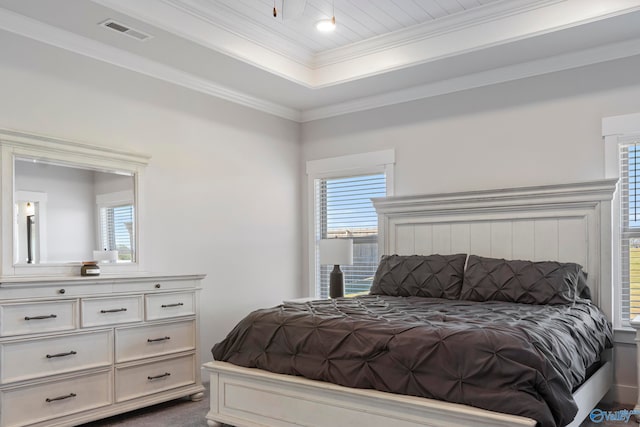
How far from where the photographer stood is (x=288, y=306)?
128 inches

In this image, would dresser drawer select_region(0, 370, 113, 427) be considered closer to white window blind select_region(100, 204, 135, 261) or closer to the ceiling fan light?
white window blind select_region(100, 204, 135, 261)

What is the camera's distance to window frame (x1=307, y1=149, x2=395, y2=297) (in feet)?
15.8

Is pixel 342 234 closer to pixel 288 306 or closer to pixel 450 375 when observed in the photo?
pixel 288 306

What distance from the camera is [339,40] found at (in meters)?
4.36

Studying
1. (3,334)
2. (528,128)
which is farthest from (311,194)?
(3,334)

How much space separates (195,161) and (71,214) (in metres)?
1.16

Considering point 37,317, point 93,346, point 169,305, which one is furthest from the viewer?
point 169,305

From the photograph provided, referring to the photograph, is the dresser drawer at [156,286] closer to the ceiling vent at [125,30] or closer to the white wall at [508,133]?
the ceiling vent at [125,30]

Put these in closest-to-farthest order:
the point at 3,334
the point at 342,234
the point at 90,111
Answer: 1. the point at 3,334
2. the point at 90,111
3. the point at 342,234

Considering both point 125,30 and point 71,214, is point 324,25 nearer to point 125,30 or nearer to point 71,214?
point 125,30

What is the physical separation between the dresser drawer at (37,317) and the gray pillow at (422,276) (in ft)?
7.07

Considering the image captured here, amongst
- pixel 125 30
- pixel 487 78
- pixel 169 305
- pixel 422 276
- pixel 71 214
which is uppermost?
pixel 125 30

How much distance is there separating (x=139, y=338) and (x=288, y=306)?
102cm

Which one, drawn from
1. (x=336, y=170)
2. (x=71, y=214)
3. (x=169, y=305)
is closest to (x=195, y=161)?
(x=71, y=214)
